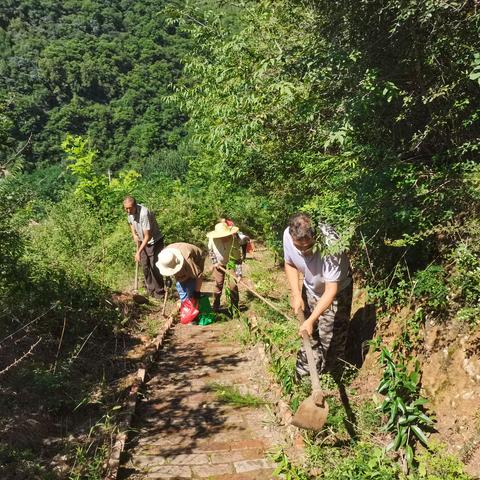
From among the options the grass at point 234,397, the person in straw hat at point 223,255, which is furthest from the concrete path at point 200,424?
the person in straw hat at point 223,255

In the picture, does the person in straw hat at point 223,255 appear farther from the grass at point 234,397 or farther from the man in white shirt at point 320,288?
the man in white shirt at point 320,288

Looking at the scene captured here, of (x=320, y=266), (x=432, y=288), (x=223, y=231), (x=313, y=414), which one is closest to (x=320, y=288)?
(x=320, y=266)

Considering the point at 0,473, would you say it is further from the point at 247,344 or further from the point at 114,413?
the point at 247,344

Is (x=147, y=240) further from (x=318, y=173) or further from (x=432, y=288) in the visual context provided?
(x=432, y=288)

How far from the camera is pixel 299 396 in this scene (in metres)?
4.54

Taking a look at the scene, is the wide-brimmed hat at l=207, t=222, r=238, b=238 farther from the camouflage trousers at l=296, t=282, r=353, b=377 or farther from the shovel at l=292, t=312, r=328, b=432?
the shovel at l=292, t=312, r=328, b=432

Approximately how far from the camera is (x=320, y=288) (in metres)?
4.57

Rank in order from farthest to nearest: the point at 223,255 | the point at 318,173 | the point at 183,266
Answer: the point at 223,255
the point at 183,266
the point at 318,173

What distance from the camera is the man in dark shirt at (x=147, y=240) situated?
26.6 feet

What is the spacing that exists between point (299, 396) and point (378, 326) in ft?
3.96

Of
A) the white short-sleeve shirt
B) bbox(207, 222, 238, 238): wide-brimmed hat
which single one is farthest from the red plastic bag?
the white short-sleeve shirt

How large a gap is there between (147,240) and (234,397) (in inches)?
162

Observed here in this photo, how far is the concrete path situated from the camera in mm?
3797

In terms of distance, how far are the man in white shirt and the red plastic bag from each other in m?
2.79
